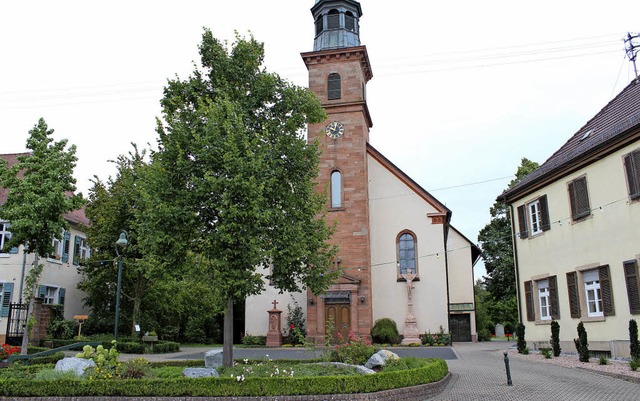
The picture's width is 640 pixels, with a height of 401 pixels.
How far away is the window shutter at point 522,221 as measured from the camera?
77.0 feet

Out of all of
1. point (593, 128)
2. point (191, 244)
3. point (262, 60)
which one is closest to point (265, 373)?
point (191, 244)

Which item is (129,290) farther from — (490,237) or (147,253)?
(490,237)

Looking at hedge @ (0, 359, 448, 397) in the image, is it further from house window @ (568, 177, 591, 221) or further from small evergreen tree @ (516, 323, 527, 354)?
small evergreen tree @ (516, 323, 527, 354)

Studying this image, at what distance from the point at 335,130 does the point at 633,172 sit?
1795 centimetres

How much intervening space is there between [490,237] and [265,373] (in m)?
35.8

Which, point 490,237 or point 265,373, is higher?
point 490,237

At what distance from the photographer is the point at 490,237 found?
44219mm

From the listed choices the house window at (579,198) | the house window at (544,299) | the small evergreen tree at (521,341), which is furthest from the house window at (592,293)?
the small evergreen tree at (521,341)

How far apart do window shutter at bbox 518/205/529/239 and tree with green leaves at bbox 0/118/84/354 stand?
18.4 metres

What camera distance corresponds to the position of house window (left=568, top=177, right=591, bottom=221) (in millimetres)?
19109

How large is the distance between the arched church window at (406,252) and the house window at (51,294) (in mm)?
19253

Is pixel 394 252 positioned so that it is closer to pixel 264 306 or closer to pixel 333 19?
pixel 264 306

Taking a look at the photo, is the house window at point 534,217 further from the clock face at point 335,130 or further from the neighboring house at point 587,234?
the clock face at point 335,130

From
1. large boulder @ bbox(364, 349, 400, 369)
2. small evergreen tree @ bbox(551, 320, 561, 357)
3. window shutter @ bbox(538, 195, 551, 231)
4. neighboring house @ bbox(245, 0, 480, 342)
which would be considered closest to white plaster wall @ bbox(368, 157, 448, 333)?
neighboring house @ bbox(245, 0, 480, 342)
